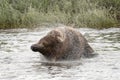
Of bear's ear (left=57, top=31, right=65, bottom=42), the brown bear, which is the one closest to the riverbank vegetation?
the brown bear

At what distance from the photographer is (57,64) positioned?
36.6 ft

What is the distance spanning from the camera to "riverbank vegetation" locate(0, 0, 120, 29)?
19094 millimetres

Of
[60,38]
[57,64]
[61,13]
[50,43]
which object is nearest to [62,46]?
[60,38]

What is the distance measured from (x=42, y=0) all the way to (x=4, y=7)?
1.85 metres

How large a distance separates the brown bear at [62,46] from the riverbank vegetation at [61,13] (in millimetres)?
6900

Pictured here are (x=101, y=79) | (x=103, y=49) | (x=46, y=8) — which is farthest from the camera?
(x=46, y=8)

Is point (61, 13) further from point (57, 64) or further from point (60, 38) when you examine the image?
point (57, 64)

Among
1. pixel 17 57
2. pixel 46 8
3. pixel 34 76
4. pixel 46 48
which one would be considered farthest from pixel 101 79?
pixel 46 8

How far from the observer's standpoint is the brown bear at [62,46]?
1114 centimetres

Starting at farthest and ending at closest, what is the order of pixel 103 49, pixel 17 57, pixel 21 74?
pixel 103 49 → pixel 17 57 → pixel 21 74

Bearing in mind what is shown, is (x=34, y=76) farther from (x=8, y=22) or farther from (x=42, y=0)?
(x=42, y=0)

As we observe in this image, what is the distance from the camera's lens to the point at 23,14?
19.6 metres

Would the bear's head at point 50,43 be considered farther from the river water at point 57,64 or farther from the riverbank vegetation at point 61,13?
the riverbank vegetation at point 61,13

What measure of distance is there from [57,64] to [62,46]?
0.49 m
